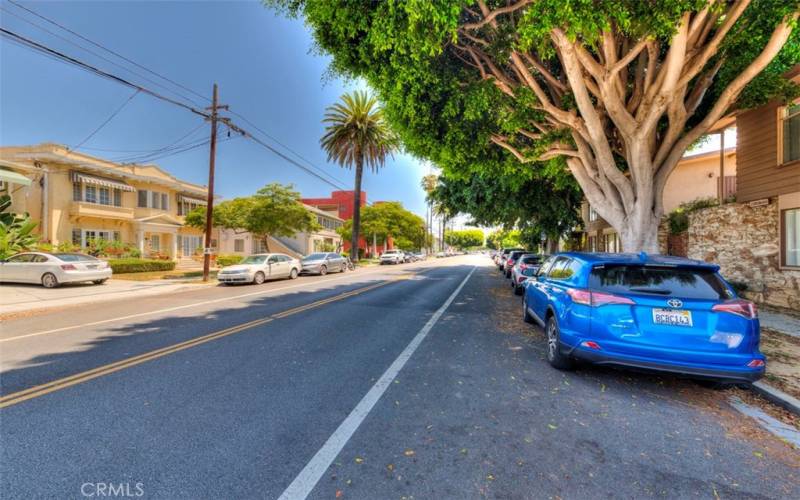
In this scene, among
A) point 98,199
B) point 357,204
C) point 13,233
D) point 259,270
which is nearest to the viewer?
point 13,233

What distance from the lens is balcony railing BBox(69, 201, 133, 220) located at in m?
23.2

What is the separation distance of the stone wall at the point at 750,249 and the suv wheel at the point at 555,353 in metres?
8.95

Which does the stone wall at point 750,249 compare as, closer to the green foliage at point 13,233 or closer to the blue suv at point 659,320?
the blue suv at point 659,320

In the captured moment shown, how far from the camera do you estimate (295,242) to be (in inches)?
1826

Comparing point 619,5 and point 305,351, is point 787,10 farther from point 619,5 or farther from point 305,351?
point 305,351

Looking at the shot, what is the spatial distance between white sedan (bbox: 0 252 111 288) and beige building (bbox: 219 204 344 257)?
823 inches

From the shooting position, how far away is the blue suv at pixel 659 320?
12.9 ft

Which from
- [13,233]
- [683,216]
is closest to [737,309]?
[683,216]

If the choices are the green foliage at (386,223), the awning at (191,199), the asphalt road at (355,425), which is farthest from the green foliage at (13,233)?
the green foliage at (386,223)

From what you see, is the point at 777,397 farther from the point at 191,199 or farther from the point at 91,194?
the point at 191,199

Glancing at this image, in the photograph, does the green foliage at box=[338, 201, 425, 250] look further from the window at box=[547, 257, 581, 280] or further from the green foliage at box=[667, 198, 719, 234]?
the window at box=[547, 257, 581, 280]

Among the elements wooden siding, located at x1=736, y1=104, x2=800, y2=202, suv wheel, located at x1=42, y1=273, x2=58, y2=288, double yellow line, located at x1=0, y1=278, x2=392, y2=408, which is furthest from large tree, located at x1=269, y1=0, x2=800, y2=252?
suv wheel, located at x1=42, y1=273, x2=58, y2=288

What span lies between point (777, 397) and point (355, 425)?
4964mm

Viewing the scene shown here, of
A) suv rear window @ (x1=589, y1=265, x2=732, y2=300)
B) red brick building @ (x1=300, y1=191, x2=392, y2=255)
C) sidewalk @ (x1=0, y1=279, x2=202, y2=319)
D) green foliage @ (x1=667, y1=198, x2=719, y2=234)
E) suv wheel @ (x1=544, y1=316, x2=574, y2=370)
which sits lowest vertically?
sidewalk @ (x1=0, y1=279, x2=202, y2=319)
